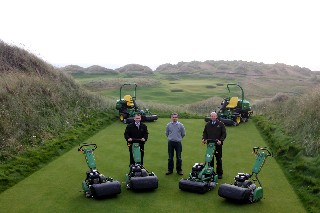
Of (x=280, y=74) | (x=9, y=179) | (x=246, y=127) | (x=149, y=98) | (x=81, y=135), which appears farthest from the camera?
(x=280, y=74)

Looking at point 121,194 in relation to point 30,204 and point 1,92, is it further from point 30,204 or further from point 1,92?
point 1,92

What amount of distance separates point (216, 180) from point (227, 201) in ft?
A: 4.21

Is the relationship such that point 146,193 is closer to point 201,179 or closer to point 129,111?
point 201,179

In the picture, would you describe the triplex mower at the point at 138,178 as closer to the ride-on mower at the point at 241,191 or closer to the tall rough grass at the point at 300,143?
the ride-on mower at the point at 241,191

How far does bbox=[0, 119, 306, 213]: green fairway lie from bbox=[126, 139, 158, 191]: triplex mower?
0.19 metres

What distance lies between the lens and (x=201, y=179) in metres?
11.0

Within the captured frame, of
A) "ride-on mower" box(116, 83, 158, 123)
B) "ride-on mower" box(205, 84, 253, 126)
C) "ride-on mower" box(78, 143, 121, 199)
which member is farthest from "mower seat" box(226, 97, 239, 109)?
"ride-on mower" box(78, 143, 121, 199)

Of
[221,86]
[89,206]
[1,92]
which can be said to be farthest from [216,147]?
[221,86]

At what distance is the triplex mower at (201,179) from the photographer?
10719mm

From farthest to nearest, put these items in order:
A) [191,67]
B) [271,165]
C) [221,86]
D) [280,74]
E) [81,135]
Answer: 1. [191,67]
2. [280,74]
3. [221,86]
4. [81,135]
5. [271,165]

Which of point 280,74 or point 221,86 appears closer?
point 221,86

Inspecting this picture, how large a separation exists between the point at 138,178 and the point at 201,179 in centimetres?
172

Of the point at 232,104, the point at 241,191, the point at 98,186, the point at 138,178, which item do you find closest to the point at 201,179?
the point at 241,191

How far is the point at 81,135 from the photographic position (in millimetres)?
17969
